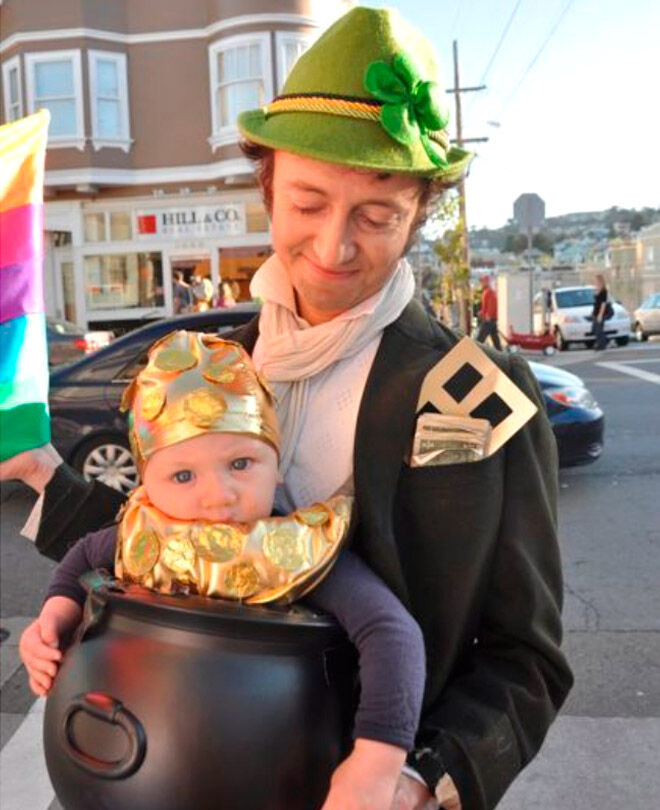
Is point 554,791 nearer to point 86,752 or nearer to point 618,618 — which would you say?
point 618,618

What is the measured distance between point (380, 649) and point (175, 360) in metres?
0.50

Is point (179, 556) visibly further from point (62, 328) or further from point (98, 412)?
point (62, 328)

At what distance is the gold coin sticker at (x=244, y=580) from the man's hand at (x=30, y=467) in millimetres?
682

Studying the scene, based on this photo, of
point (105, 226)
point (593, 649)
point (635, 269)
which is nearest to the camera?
point (593, 649)

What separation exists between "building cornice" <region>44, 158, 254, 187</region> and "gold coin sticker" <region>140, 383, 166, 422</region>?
67.7 feet

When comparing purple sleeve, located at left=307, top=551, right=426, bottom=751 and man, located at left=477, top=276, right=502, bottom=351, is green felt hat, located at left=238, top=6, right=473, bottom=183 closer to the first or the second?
purple sleeve, located at left=307, top=551, right=426, bottom=751

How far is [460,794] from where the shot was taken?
1285 millimetres

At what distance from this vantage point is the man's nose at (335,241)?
1.34 metres

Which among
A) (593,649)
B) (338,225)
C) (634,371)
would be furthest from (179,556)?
(634,371)

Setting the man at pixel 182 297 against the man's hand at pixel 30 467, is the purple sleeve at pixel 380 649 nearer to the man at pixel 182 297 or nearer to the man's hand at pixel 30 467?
the man's hand at pixel 30 467

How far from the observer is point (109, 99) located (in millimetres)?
21891

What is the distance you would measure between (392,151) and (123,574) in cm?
71

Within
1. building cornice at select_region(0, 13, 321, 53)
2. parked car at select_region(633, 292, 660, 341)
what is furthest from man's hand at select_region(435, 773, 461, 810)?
parked car at select_region(633, 292, 660, 341)

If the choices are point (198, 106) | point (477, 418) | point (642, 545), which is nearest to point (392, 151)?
point (477, 418)
